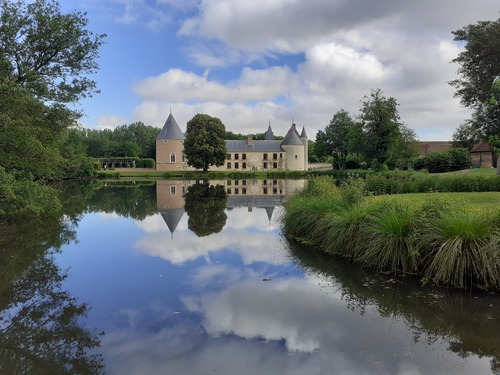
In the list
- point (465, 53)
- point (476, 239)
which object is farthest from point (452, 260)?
point (465, 53)

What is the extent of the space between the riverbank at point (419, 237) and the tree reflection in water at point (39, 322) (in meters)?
5.11

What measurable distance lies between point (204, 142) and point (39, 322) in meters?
52.0

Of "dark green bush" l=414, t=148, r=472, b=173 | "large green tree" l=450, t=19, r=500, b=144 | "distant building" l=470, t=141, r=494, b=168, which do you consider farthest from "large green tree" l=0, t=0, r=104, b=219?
"distant building" l=470, t=141, r=494, b=168

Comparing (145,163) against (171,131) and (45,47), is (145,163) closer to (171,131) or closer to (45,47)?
(171,131)

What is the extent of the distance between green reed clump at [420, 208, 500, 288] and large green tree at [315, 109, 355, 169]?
200ft

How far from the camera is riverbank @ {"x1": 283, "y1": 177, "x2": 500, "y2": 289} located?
20.8 ft

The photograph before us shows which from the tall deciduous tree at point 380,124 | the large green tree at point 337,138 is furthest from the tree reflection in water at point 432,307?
the large green tree at point 337,138

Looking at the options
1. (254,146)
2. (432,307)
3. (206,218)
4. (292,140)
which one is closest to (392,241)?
(432,307)

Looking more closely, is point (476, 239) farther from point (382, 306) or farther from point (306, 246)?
point (306, 246)

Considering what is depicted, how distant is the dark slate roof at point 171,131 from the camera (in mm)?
68562

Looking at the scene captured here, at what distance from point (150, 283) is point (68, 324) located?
6.15 ft

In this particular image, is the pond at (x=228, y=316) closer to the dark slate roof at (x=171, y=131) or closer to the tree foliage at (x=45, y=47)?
the tree foliage at (x=45, y=47)

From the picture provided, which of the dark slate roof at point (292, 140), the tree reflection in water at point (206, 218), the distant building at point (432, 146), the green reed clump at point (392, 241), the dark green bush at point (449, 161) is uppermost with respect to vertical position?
the dark slate roof at point (292, 140)

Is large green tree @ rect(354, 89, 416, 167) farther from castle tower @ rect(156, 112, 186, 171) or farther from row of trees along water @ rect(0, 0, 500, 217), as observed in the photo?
castle tower @ rect(156, 112, 186, 171)
